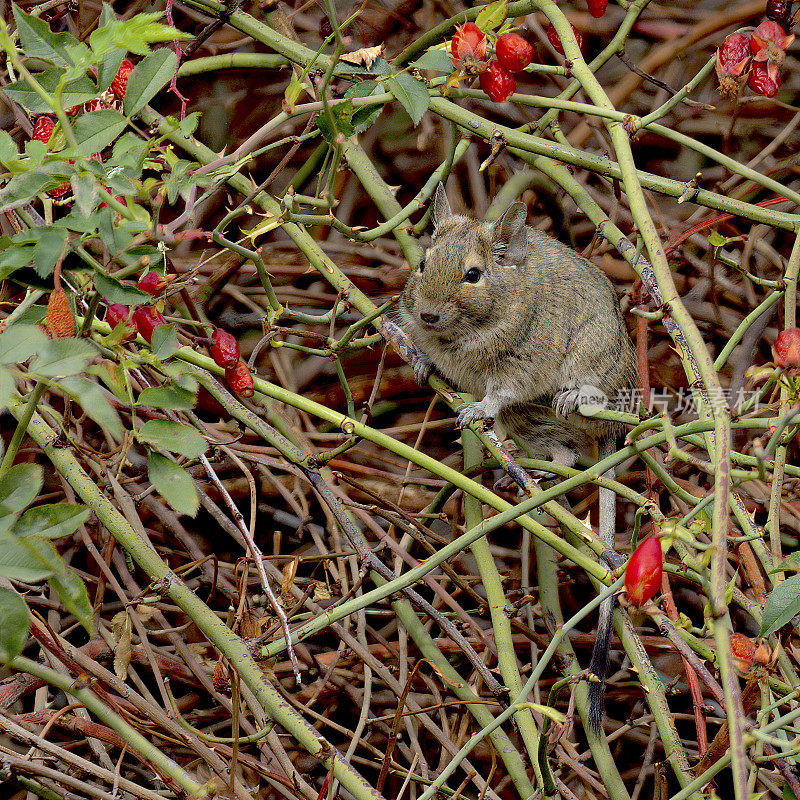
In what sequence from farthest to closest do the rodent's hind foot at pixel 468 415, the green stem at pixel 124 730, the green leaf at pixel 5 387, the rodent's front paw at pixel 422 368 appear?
the rodent's front paw at pixel 422 368
the rodent's hind foot at pixel 468 415
the green stem at pixel 124 730
the green leaf at pixel 5 387

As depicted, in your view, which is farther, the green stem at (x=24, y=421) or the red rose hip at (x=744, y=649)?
the red rose hip at (x=744, y=649)

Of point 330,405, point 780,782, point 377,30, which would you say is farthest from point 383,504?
point 377,30

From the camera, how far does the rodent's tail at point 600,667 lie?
179 cm

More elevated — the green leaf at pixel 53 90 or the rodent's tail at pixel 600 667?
the green leaf at pixel 53 90

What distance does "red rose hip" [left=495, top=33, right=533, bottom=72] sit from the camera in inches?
59.1

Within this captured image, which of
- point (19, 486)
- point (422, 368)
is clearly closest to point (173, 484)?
point (19, 486)

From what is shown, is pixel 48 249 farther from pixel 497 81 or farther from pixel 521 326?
pixel 521 326

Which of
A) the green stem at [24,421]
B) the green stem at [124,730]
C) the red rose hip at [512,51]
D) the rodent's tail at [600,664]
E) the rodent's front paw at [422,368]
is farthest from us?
the rodent's front paw at [422,368]

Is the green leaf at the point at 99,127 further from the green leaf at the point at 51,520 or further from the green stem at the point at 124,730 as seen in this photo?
the green stem at the point at 124,730

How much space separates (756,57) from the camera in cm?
154

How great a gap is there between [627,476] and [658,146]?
1231 mm

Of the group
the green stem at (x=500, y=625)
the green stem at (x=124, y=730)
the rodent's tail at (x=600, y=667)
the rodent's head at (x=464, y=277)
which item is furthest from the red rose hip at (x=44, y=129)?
the rodent's tail at (x=600, y=667)

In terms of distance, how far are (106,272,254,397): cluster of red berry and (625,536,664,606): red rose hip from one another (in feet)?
2.31

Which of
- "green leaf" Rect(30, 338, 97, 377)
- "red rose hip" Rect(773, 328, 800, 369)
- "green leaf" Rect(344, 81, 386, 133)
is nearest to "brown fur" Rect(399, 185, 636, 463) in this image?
"green leaf" Rect(344, 81, 386, 133)
